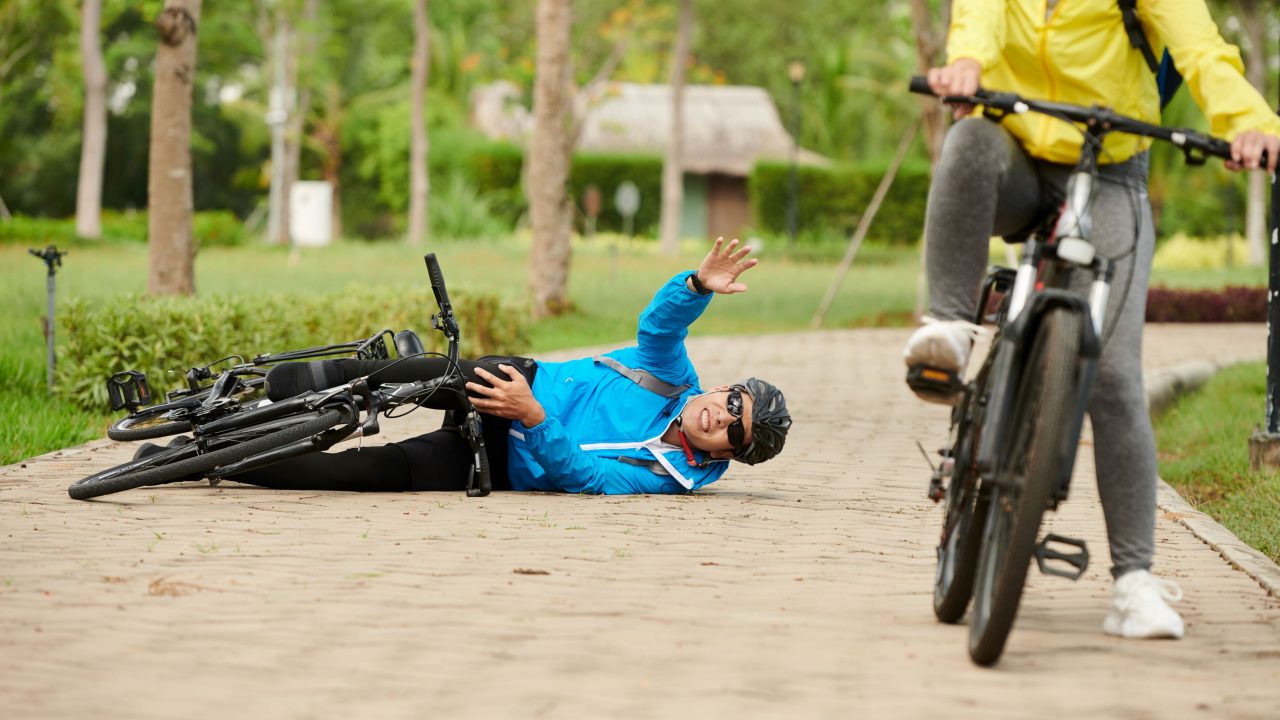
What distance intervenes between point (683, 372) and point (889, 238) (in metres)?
40.8

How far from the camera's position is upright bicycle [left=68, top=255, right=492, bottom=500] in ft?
18.9

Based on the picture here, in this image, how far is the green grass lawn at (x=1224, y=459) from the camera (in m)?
6.93

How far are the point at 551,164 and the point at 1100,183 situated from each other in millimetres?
14861

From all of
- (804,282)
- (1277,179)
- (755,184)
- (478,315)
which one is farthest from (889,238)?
(1277,179)

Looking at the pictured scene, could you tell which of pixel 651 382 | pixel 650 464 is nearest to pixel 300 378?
pixel 651 382

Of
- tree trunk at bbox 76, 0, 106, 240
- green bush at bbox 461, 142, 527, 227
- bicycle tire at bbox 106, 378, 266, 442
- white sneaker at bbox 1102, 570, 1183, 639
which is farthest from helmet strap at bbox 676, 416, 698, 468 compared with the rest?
green bush at bbox 461, 142, 527, 227

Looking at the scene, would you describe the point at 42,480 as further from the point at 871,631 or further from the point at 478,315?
the point at 478,315

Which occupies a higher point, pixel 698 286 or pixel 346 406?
pixel 698 286

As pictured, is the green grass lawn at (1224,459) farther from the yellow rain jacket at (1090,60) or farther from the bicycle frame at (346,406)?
the bicycle frame at (346,406)

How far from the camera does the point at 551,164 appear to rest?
18766 mm

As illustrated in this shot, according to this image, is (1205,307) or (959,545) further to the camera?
(1205,307)

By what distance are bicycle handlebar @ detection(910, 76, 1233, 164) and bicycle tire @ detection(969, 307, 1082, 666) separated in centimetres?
51

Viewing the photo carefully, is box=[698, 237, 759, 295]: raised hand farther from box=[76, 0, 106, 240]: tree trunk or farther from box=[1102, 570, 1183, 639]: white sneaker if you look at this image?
box=[76, 0, 106, 240]: tree trunk

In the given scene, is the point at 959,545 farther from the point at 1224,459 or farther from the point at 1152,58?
the point at 1224,459
